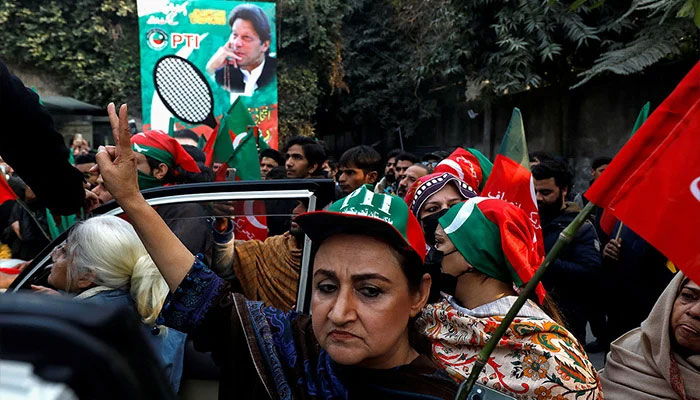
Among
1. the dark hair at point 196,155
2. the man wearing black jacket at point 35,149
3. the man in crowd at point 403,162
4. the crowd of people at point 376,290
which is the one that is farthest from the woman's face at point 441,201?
the man in crowd at point 403,162

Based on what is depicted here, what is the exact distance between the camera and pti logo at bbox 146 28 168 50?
1686 cm

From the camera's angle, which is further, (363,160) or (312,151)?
(363,160)

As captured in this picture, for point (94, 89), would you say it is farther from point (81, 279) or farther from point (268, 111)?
point (81, 279)

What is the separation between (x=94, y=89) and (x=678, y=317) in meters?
18.8

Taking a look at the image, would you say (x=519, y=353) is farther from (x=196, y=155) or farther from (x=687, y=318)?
(x=196, y=155)

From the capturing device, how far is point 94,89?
18.7 m

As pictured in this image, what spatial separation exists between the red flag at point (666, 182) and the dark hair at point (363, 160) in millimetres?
4568

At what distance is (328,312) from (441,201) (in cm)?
204

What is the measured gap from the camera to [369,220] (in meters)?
1.64

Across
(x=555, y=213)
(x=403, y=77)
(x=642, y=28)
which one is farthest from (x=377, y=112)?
(x=555, y=213)

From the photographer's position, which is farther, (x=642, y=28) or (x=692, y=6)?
(x=642, y=28)

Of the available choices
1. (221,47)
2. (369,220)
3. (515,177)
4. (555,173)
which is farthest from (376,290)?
(221,47)

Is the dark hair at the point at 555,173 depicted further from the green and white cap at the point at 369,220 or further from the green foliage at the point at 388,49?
the green foliage at the point at 388,49

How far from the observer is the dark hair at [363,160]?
6133 mm
